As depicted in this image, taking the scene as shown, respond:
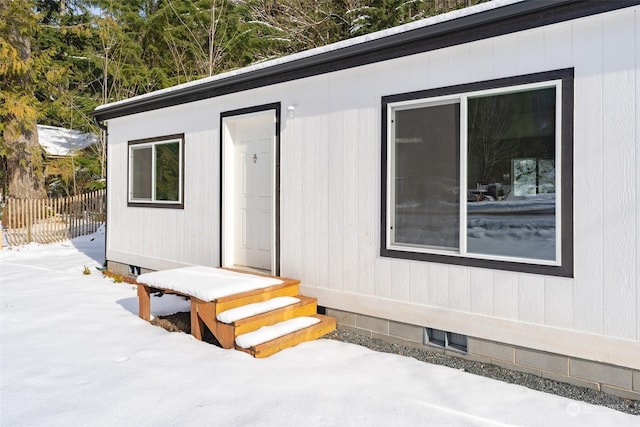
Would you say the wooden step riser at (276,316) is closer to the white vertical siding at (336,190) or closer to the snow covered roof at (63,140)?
the white vertical siding at (336,190)

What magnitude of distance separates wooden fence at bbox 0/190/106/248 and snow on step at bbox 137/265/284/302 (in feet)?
26.4

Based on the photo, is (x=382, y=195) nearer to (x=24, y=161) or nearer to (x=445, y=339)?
(x=445, y=339)

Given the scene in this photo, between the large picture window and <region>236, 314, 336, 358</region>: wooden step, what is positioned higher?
the large picture window

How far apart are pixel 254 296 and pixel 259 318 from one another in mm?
308

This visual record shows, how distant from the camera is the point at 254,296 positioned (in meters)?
4.15

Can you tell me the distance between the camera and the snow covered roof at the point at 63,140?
16.0m

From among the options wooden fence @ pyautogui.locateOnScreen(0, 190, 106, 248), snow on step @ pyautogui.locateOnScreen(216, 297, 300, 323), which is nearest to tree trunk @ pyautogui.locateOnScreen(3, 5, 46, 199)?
wooden fence @ pyautogui.locateOnScreen(0, 190, 106, 248)

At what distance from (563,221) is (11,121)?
15048 mm

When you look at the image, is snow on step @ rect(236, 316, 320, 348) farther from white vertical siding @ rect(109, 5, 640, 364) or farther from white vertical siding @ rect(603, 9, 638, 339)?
white vertical siding @ rect(603, 9, 638, 339)

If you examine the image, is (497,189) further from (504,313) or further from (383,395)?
(383,395)

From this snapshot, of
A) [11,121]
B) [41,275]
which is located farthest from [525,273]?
[11,121]

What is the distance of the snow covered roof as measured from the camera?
1596 cm

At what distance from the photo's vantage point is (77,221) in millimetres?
12047

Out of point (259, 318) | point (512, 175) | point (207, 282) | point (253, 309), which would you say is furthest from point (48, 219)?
point (512, 175)
